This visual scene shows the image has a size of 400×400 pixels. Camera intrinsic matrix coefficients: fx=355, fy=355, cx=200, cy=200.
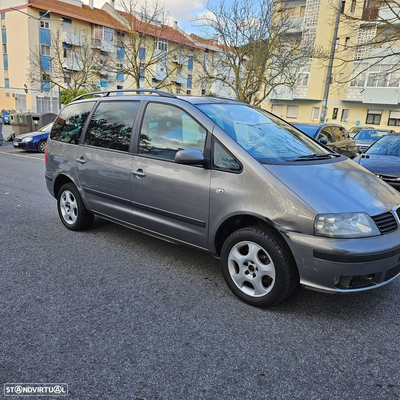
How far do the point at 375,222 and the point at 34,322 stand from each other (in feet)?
8.98

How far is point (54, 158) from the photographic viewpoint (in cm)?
488

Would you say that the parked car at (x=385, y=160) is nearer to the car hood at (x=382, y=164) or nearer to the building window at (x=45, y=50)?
the car hood at (x=382, y=164)

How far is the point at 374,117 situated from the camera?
33.7m

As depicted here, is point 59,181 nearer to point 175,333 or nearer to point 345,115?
point 175,333

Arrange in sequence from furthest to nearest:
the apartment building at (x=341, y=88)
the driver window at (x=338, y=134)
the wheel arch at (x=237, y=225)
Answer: the apartment building at (x=341, y=88), the driver window at (x=338, y=134), the wheel arch at (x=237, y=225)

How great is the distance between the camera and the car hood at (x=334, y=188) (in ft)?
8.91

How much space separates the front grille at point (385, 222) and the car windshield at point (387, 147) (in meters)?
4.79

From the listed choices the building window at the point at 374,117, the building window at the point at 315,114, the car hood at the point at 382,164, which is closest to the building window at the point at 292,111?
the building window at the point at 315,114

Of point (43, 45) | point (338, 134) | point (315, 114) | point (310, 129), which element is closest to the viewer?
point (310, 129)

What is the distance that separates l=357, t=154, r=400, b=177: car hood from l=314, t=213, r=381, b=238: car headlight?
4.43m

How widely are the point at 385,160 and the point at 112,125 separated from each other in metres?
5.35

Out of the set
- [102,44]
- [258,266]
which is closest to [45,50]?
[102,44]

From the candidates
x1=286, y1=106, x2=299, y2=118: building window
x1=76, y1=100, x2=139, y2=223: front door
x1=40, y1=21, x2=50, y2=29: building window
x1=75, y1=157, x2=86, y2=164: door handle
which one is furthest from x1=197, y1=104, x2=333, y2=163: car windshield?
x1=40, y1=21, x2=50, y2=29: building window

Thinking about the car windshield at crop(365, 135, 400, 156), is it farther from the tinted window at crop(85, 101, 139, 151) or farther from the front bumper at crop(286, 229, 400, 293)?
the tinted window at crop(85, 101, 139, 151)
